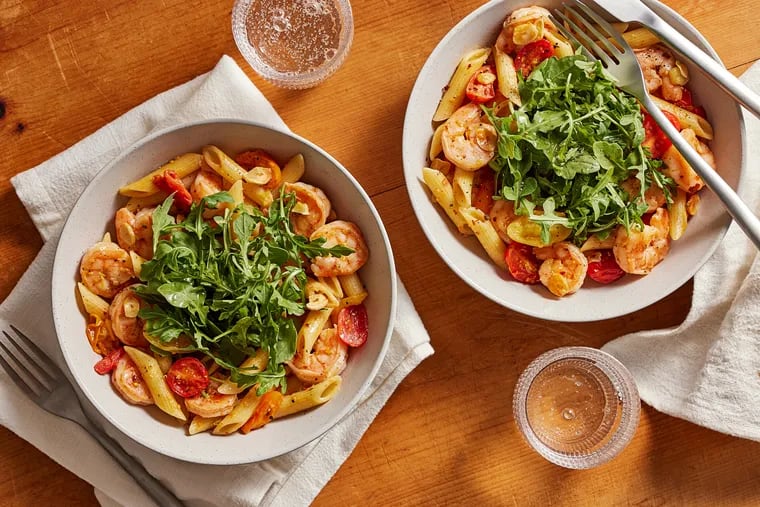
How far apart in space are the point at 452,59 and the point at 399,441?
1.05 m

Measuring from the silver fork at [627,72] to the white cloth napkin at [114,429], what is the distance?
2.56 ft

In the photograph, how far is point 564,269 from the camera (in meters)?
1.85

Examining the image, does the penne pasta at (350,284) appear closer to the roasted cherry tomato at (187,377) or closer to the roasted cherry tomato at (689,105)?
the roasted cherry tomato at (187,377)

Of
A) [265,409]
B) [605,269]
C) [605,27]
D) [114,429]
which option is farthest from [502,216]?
[114,429]

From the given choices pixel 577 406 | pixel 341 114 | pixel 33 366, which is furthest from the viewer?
pixel 577 406

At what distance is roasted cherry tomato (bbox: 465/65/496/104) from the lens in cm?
188

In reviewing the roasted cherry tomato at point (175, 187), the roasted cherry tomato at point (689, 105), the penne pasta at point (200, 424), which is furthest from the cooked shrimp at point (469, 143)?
the penne pasta at point (200, 424)

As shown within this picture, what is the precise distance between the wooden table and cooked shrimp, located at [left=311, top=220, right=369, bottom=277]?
22cm

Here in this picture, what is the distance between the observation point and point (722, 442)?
2125 millimetres

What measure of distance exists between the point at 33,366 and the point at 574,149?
148 centimetres

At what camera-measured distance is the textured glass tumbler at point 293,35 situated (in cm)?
203

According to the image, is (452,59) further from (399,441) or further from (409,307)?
(399,441)

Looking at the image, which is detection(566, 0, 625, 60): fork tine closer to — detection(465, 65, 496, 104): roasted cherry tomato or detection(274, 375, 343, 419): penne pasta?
detection(465, 65, 496, 104): roasted cherry tomato

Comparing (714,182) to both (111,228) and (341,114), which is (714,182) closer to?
(341,114)
